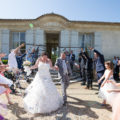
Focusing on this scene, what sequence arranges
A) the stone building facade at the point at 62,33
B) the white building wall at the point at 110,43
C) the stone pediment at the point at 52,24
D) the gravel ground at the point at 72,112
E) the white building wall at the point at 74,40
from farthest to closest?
1. the white building wall at the point at 110,43
2. the white building wall at the point at 74,40
3. the stone building facade at the point at 62,33
4. the stone pediment at the point at 52,24
5. the gravel ground at the point at 72,112

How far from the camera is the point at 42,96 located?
3066mm

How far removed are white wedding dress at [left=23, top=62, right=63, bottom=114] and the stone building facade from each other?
561 cm

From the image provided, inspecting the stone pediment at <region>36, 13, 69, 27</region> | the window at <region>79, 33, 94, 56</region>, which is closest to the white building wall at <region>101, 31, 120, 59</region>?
the window at <region>79, 33, 94, 56</region>

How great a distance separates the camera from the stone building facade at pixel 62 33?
9172 millimetres

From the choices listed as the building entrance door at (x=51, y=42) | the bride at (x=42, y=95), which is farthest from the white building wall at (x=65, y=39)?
the bride at (x=42, y=95)

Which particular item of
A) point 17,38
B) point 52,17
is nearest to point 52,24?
point 52,17

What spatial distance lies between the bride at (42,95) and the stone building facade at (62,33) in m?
5.57

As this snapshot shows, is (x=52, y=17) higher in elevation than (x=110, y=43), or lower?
higher

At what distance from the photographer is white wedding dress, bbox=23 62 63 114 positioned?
3.00 m

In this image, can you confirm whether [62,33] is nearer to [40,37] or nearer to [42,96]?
[40,37]

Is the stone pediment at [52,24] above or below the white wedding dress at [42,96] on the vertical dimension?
above

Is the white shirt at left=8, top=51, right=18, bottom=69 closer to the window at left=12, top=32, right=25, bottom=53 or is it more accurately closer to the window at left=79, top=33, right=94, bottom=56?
the window at left=12, top=32, right=25, bottom=53

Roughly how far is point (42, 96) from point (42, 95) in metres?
0.03

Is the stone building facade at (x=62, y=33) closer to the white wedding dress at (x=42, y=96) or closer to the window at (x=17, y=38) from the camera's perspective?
the window at (x=17, y=38)
